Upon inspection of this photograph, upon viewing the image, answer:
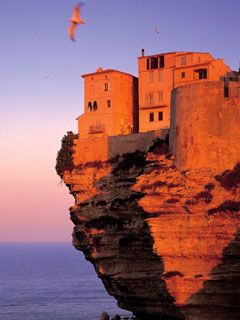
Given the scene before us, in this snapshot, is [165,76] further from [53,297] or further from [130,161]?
[53,297]

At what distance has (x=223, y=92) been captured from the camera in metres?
42.5

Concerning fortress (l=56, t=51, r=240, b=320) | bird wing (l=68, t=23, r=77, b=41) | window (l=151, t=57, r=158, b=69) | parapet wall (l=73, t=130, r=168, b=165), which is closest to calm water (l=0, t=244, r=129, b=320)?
window (l=151, t=57, r=158, b=69)

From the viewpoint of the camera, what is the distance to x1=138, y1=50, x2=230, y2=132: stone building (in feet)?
207

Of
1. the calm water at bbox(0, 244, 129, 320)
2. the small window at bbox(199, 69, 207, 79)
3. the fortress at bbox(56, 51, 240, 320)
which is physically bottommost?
the calm water at bbox(0, 244, 129, 320)

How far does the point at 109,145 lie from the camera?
5391 centimetres

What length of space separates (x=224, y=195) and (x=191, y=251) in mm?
3480

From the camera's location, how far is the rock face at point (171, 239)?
40.5 m

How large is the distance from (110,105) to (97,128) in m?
2.28

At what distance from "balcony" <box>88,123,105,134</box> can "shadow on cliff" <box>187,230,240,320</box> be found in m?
A: 26.3

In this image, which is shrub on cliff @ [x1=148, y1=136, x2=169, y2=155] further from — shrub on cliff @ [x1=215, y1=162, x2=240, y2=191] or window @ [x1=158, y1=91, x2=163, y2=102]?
window @ [x1=158, y1=91, x2=163, y2=102]

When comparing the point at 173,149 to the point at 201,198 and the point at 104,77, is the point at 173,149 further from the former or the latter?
the point at 104,77

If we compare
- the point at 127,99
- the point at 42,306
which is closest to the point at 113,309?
the point at 42,306

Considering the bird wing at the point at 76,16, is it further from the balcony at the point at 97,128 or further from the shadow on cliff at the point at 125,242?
the balcony at the point at 97,128

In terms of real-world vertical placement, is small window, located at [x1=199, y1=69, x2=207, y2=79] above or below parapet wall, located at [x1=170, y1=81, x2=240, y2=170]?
above
